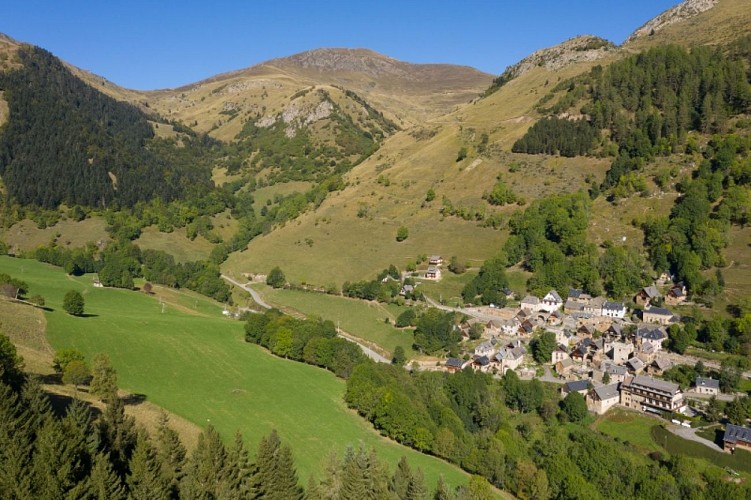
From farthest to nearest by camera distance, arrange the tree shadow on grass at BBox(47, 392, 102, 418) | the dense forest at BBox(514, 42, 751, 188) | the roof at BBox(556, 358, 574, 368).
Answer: the dense forest at BBox(514, 42, 751, 188)
the roof at BBox(556, 358, 574, 368)
the tree shadow on grass at BBox(47, 392, 102, 418)

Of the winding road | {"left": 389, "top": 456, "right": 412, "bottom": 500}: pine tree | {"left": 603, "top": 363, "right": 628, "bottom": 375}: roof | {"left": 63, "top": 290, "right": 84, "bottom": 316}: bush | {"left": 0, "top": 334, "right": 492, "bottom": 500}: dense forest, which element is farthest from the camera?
the winding road

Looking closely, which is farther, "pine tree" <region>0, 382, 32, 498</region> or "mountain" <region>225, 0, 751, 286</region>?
"mountain" <region>225, 0, 751, 286</region>

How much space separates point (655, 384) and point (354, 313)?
4258 cm

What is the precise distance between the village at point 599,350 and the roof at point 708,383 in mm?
87

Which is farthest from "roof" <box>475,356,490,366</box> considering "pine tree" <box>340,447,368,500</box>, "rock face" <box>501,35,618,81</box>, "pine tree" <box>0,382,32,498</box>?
"rock face" <box>501,35,618,81</box>

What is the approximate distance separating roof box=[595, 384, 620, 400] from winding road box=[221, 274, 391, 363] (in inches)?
975

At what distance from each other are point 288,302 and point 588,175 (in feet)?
206

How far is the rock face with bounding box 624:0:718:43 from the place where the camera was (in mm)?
157500

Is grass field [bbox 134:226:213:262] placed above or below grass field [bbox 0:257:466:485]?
above

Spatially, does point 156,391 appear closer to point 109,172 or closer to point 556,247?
point 556,247

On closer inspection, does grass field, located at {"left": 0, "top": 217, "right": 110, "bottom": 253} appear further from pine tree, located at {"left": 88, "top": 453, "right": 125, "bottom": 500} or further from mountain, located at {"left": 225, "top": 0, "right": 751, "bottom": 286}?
pine tree, located at {"left": 88, "top": 453, "right": 125, "bottom": 500}

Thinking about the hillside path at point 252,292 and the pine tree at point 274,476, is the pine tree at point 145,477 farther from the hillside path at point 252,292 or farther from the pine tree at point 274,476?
the hillside path at point 252,292

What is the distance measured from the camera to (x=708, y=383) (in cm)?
5491

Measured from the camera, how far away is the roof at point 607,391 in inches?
2223
